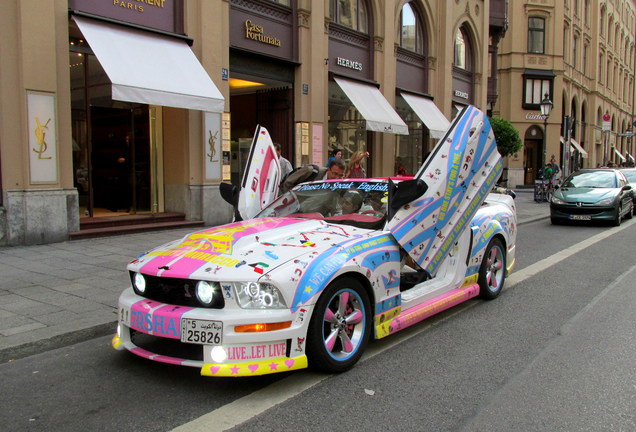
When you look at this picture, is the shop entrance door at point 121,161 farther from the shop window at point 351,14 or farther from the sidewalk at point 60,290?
the shop window at point 351,14

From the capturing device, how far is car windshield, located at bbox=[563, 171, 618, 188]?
1489 centimetres

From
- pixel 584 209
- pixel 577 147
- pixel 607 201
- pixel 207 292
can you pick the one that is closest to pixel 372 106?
pixel 584 209

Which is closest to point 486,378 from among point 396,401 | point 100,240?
point 396,401

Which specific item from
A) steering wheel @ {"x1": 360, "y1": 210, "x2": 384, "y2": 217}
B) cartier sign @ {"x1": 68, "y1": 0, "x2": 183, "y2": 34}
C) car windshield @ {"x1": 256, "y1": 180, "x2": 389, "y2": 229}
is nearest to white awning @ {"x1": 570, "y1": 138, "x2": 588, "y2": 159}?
cartier sign @ {"x1": 68, "y1": 0, "x2": 183, "y2": 34}

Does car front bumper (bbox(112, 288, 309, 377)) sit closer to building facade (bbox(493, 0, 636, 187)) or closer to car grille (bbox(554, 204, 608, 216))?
car grille (bbox(554, 204, 608, 216))

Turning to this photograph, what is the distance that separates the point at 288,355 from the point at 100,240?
24.4 ft

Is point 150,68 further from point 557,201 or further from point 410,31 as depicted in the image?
point 410,31

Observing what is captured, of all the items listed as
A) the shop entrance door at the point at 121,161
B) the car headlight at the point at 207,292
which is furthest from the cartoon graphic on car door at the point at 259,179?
the shop entrance door at the point at 121,161

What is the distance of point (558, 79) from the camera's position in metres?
37.1

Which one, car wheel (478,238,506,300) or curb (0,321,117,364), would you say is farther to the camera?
car wheel (478,238,506,300)

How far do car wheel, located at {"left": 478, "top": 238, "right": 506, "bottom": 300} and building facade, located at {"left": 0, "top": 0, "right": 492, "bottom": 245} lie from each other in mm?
6754

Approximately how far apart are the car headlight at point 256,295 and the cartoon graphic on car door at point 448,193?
1.46 meters

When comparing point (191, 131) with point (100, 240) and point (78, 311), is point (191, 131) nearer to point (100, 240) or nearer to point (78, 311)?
point (100, 240)

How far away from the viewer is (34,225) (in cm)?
910
